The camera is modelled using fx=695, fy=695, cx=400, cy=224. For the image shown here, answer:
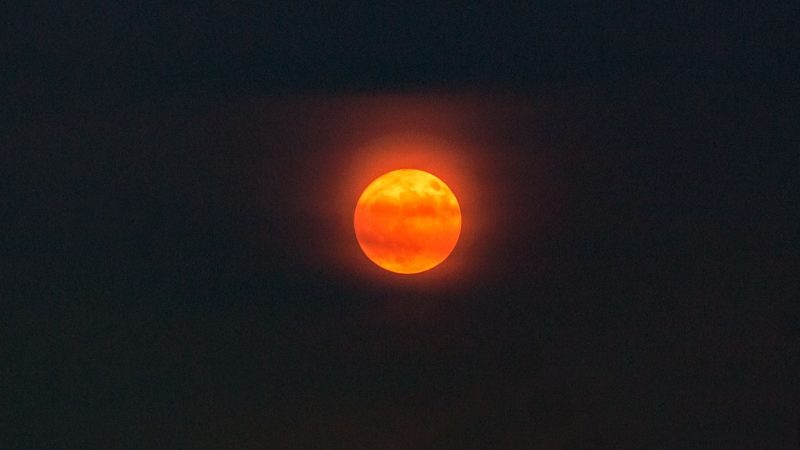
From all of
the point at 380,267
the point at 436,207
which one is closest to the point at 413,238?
the point at 436,207

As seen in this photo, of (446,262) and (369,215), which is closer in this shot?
(369,215)

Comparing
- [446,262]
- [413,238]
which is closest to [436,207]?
[413,238]

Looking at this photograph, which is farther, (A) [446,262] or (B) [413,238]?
(A) [446,262]

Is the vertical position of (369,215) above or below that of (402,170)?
below

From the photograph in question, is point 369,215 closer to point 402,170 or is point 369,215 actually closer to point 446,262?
point 402,170

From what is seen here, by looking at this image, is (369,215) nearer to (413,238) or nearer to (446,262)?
(413,238)

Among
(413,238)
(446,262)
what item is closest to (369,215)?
(413,238)

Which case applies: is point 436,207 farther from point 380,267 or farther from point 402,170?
point 380,267

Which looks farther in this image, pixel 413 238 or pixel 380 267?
pixel 380 267
